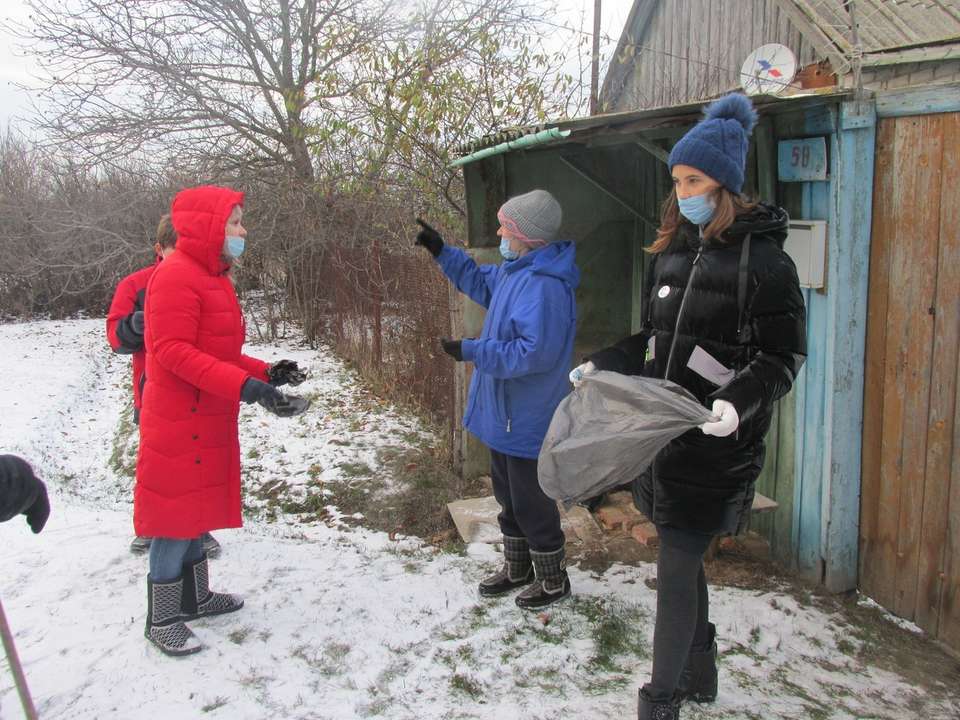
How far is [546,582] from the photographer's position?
3.34 meters

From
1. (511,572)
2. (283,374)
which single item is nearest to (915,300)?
(511,572)

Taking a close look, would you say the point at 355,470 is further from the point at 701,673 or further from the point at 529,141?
the point at 701,673

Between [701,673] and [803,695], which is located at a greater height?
[701,673]

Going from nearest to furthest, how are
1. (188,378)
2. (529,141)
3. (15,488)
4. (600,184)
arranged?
1. (15,488)
2. (188,378)
3. (529,141)
4. (600,184)

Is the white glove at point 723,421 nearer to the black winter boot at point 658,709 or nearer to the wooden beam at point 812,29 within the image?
the black winter boot at point 658,709

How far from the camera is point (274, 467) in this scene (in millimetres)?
5902

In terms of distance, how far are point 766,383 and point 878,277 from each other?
1.44 meters

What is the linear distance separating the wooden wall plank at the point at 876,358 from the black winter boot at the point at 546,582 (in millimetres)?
1356

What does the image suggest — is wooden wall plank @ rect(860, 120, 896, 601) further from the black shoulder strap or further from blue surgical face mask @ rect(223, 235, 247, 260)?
blue surgical face mask @ rect(223, 235, 247, 260)

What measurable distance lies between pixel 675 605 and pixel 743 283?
1014 millimetres

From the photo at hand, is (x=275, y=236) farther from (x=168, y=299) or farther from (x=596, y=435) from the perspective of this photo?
(x=596, y=435)

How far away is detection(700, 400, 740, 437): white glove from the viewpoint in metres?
1.98

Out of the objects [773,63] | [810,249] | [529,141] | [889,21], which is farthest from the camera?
[773,63]

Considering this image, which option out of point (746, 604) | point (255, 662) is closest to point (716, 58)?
point (746, 604)
